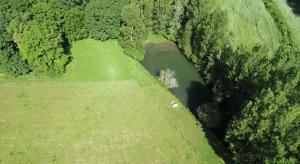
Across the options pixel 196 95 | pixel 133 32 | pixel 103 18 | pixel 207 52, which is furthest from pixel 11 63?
pixel 207 52

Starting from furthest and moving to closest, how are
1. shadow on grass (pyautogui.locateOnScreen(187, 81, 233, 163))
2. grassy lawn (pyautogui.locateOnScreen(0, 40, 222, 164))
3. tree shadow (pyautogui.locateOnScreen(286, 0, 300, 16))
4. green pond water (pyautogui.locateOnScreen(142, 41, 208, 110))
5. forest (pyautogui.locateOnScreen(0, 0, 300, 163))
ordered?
tree shadow (pyautogui.locateOnScreen(286, 0, 300, 16)), green pond water (pyautogui.locateOnScreen(142, 41, 208, 110)), shadow on grass (pyautogui.locateOnScreen(187, 81, 233, 163)), grassy lawn (pyautogui.locateOnScreen(0, 40, 222, 164)), forest (pyautogui.locateOnScreen(0, 0, 300, 163))

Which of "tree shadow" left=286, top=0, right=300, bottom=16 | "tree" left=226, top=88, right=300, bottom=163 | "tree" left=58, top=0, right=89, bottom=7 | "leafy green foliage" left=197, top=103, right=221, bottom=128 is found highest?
"tree shadow" left=286, top=0, right=300, bottom=16

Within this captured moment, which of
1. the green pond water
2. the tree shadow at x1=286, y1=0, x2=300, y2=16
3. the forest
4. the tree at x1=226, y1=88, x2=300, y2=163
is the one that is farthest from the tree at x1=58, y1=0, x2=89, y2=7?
the tree shadow at x1=286, y1=0, x2=300, y2=16

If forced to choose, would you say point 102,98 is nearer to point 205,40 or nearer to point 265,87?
→ point 205,40

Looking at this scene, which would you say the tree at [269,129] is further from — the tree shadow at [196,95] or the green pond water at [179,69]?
the green pond water at [179,69]

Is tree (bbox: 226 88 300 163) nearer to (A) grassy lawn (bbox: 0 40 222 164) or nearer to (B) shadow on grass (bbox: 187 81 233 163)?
(B) shadow on grass (bbox: 187 81 233 163)

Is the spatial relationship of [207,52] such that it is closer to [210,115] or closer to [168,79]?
[168,79]
